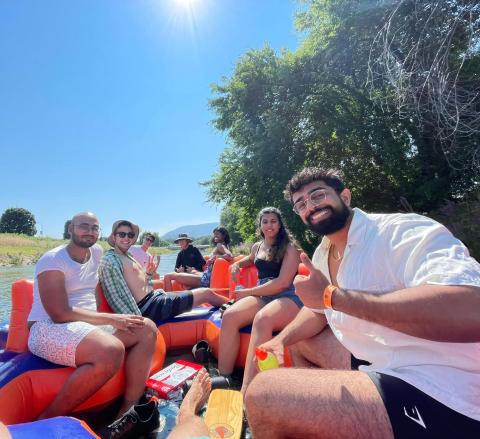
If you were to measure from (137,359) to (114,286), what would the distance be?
0.71 metres

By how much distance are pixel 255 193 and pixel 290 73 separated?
4120 millimetres

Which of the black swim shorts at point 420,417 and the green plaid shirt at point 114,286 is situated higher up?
the green plaid shirt at point 114,286

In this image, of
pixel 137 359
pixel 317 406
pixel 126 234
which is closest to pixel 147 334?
pixel 137 359

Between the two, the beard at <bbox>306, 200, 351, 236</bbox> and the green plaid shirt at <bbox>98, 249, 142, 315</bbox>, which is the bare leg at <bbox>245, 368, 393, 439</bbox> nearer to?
the beard at <bbox>306, 200, 351, 236</bbox>

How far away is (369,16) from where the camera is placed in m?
8.09

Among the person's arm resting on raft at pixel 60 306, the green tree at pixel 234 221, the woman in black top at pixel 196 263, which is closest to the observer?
the person's arm resting on raft at pixel 60 306

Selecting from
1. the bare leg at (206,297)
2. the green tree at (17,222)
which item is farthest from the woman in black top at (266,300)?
the green tree at (17,222)

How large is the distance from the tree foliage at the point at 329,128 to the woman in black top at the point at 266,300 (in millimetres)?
6338

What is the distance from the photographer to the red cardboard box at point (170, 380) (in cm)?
258

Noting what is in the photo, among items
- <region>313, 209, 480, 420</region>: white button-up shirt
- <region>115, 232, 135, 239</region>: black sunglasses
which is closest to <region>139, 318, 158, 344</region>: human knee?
<region>115, 232, 135, 239</region>: black sunglasses

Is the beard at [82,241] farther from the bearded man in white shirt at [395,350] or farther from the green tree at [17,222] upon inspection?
the green tree at [17,222]

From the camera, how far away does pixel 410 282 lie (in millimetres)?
1233

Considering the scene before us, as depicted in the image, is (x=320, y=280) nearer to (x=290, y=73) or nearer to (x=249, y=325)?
(x=249, y=325)

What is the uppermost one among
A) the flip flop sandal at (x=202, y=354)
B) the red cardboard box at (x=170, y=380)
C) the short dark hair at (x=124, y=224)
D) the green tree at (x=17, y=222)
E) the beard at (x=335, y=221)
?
the green tree at (x=17, y=222)
